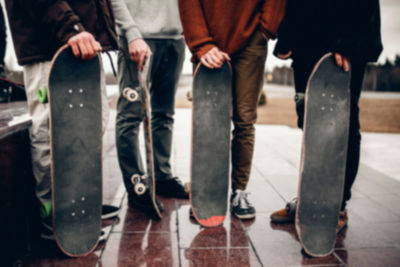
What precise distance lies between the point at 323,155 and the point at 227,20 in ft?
3.30

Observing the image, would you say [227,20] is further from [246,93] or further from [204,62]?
[246,93]

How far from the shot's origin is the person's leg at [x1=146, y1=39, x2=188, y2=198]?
8.18 feet

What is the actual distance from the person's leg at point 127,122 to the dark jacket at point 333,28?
1.01 meters

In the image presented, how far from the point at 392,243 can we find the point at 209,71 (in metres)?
1.49

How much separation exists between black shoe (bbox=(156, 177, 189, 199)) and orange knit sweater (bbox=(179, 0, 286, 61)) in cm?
105

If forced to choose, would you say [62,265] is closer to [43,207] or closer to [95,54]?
[43,207]

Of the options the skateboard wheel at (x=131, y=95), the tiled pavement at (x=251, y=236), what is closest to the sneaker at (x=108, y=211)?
the tiled pavement at (x=251, y=236)

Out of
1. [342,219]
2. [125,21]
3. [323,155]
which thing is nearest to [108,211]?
[125,21]

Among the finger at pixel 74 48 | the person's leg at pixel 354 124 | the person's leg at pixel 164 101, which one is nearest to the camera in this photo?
the finger at pixel 74 48

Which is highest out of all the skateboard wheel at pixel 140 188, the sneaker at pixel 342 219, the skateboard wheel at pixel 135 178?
the skateboard wheel at pixel 135 178

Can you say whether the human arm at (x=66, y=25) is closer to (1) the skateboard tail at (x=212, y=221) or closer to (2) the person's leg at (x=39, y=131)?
(2) the person's leg at (x=39, y=131)

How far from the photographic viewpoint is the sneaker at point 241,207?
2.36 metres

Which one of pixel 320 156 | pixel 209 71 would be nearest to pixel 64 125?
pixel 209 71

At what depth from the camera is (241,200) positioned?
240 cm
